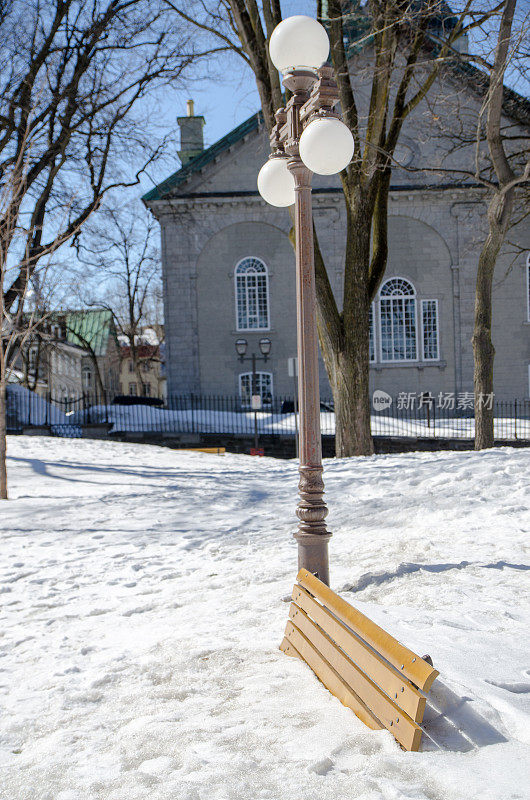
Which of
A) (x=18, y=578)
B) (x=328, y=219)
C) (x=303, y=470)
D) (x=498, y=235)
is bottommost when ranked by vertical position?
(x=18, y=578)

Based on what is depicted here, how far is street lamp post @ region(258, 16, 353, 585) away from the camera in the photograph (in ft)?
16.9

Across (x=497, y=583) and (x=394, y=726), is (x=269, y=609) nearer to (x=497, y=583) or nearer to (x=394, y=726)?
(x=497, y=583)

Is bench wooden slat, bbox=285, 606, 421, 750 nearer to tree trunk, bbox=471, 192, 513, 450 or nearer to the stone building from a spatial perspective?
tree trunk, bbox=471, 192, 513, 450

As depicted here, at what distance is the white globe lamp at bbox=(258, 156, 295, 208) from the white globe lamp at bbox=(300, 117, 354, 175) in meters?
0.76

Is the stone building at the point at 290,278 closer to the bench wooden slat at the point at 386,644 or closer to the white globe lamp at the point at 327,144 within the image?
the white globe lamp at the point at 327,144

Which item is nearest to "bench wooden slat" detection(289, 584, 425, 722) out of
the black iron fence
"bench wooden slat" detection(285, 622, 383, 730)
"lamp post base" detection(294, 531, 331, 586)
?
"bench wooden slat" detection(285, 622, 383, 730)

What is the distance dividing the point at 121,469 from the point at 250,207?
19255 millimetres

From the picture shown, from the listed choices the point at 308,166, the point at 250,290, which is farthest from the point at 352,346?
the point at 250,290

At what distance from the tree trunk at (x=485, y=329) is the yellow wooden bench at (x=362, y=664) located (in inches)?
386

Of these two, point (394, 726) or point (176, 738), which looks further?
point (176, 738)

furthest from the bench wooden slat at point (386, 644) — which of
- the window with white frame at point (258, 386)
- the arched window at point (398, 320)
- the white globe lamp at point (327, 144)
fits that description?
the arched window at point (398, 320)

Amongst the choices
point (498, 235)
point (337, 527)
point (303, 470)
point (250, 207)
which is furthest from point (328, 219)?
point (303, 470)

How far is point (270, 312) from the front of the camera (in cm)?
3125

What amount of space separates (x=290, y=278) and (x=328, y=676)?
93.7ft
